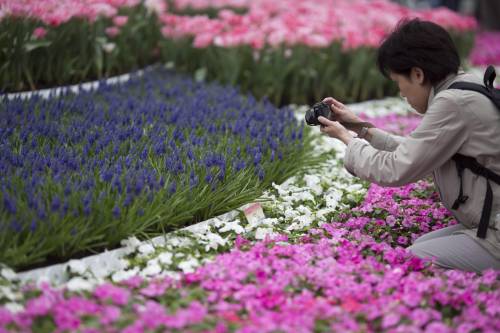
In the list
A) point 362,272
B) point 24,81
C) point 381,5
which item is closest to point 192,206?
point 362,272

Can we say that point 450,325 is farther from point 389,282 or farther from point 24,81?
point 24,81

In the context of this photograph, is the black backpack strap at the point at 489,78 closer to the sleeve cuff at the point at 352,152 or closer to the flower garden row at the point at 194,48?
the sleeve cuff at the point at 352,152

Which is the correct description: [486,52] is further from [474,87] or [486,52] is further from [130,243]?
[130,243]

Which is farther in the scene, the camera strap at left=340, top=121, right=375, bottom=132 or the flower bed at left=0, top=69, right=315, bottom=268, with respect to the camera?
the camera strap at left=340, top=121, right=375, bottom=132

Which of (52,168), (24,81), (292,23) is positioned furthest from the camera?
(292,23)

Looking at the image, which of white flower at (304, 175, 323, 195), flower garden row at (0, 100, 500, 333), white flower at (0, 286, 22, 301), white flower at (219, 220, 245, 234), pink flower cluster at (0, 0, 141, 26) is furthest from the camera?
pink flower cluster at (0, 0, 141, 26)

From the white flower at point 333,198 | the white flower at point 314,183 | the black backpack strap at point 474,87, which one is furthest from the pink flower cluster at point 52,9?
the black backpack strap at point 474,87

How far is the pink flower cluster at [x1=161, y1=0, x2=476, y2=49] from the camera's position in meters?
6.04

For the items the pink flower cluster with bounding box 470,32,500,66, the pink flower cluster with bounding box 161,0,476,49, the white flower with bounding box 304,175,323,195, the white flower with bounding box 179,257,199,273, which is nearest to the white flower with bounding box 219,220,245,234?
the white flower with bounding box 179,257,199,273

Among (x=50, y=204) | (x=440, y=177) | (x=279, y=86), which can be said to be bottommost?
(x=279, y=86)

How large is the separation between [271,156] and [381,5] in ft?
18.5

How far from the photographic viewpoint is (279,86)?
5949mm

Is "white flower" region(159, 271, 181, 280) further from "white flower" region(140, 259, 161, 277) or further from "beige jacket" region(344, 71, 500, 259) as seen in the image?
"beige jacket" region(344, 71, 500, 259)

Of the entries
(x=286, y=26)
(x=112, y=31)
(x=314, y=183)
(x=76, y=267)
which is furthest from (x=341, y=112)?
(x=286, y=26)
